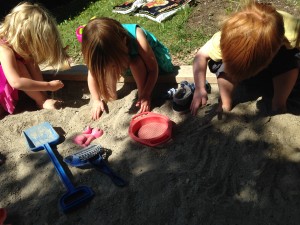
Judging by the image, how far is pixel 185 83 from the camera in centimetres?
223

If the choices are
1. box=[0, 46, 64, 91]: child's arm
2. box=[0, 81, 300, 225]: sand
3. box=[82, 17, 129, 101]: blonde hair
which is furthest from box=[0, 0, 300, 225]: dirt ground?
box=[82, 17, 129, 101]: blonde hair

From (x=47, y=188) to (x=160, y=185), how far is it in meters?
0.59

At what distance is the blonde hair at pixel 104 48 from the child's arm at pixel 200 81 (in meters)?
0.41

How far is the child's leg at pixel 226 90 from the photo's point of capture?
196 cm

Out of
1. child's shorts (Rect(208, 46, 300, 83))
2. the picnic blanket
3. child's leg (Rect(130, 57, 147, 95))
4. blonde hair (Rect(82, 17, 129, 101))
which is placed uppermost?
blonde hair (Rect(82, 17, 129, 101))

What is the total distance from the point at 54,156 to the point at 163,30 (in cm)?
155

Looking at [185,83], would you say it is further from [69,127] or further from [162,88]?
[69,127]

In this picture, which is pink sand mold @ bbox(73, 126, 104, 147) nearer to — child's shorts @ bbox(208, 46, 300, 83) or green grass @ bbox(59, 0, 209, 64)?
green grass @ bbox(59, 0, 209, 64)

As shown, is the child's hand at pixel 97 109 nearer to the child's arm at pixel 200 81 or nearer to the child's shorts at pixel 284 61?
the child's arm at pixel 200 81

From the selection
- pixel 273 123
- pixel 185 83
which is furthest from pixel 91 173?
pixel 273 123

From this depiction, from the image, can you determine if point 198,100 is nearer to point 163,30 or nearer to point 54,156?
point 54,156

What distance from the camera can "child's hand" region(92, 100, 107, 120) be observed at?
88.7 inches

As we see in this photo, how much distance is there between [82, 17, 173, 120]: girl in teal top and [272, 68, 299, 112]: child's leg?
72 centimetres

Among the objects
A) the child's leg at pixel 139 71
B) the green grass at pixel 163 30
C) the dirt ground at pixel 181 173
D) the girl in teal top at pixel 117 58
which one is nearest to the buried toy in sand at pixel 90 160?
the dirt ground at pixel 181 173
